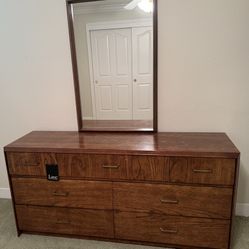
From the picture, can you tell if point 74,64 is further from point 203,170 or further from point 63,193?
point 203,170

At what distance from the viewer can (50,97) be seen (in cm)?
189

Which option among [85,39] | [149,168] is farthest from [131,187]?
[85,39]

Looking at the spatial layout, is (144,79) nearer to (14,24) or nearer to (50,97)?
(50,97)

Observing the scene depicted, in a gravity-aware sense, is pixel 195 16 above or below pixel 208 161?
above

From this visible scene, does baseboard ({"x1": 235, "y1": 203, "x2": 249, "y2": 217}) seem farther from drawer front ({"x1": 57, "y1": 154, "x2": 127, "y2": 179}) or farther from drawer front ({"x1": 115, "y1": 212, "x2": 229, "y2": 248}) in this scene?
drawer front ({"x1": 57, "y1": 154, "x2": 127, "y2": 179})

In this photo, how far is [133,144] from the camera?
1491mm

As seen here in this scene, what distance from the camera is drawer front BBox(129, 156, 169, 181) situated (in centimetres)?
137

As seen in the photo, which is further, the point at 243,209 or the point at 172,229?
the point at 243,209

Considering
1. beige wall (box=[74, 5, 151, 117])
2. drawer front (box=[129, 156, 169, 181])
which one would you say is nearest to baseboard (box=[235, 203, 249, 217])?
drawer front (box=[129, 156, 169, 181])

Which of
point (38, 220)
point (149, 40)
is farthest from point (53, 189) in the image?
point (149, 40)

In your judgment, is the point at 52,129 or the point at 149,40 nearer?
the point at 149,40

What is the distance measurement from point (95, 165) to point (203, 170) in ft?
2.34

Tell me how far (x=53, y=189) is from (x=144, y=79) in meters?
1.10

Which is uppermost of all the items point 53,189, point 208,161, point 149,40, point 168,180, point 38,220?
point 149,40
